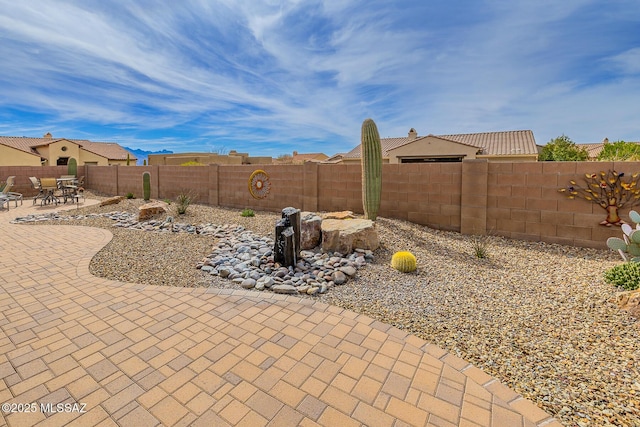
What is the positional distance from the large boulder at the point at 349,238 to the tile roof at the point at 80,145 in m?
42.5

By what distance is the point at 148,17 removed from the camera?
834 centimetres

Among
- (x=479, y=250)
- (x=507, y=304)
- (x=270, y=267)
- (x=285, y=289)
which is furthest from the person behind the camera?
(x=479, y=250)

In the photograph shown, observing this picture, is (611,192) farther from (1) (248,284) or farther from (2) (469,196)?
(1) (248,284)

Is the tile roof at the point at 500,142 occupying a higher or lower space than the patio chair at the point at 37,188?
higher

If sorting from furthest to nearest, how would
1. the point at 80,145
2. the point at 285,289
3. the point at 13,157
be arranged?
the point at 80,145 → the point at 13,157 → the point at 285,289

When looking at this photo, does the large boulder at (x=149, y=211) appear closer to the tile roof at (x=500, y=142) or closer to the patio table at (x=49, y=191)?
the patio table at (x=49, y=191)

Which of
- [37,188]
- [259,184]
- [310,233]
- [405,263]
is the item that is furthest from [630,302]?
[37,188]

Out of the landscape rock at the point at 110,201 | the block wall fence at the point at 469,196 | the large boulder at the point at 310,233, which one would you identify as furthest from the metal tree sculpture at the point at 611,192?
the landscape rock at the point at 110,201

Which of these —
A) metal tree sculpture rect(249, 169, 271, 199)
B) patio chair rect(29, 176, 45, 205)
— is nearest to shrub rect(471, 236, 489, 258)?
metal tree sculpture rect(249, 169, 271, 199)

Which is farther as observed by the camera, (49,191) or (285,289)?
(49,191)

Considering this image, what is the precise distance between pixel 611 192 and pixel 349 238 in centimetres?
497

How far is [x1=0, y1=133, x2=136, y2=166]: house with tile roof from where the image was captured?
32.3 metres

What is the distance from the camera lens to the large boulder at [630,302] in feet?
10.8

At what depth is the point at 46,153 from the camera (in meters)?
35.8
